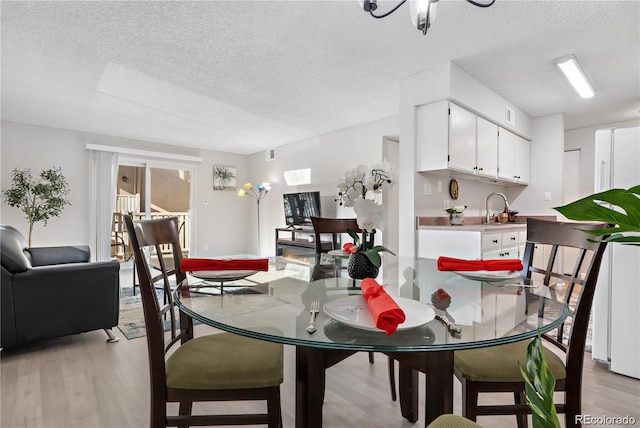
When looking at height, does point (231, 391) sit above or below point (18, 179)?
below

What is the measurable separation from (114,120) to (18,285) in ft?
10.8

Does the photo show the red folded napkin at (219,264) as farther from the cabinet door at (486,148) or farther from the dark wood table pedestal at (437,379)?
the cabinet door at (486,148)

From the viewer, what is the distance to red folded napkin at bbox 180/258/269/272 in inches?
57.9

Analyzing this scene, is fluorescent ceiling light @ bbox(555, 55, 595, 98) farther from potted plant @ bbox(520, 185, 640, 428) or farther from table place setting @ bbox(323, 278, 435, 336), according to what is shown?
potted plant @ bbox(520, 185, 640, 428)

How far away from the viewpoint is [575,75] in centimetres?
314

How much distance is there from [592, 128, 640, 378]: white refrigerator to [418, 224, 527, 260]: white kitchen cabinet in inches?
33.9

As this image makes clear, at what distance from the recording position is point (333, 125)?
5.15 metres

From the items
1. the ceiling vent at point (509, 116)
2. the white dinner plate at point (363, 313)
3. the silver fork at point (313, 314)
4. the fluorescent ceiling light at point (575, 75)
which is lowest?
the silver fork at point (313, 314)

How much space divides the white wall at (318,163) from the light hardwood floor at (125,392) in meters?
3.28

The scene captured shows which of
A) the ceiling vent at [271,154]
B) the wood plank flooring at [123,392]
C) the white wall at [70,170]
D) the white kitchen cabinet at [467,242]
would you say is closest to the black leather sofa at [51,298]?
the wood plank flooring at [123,392]

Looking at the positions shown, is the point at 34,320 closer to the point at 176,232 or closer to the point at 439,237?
the point at 176,232

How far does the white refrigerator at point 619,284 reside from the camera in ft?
6.81

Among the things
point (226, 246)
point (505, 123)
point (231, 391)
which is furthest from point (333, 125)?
point (231, 391)

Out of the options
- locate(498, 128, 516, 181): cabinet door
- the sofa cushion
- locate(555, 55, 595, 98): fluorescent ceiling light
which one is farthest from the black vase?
locate(498, 128, 516, 181): cabinet door
